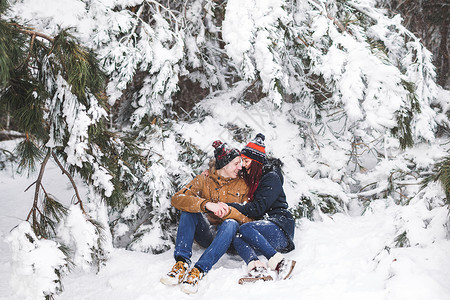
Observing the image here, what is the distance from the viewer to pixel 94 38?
356cm

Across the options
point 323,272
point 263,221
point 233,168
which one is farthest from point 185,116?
point 323,272

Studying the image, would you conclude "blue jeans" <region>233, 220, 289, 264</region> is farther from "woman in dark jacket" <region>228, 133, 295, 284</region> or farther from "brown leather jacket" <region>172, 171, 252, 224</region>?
"brown leather jacket" <region>172, 171, 252, 224</region>

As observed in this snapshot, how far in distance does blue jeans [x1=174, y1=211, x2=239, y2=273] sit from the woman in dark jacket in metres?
0.12

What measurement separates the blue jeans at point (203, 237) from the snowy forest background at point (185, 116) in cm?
54

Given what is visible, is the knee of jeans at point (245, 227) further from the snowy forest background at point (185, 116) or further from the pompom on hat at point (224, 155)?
the snowy forest background at point (185, 116)

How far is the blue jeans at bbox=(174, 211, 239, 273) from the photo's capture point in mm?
2885

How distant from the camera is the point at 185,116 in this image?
4.93 m

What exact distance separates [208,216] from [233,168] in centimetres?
53

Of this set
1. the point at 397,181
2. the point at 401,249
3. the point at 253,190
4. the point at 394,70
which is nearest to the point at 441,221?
the point at 401,249

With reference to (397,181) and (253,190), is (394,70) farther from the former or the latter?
(397,181)

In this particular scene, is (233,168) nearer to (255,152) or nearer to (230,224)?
(255,152)

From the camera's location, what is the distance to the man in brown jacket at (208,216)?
2.83 metres

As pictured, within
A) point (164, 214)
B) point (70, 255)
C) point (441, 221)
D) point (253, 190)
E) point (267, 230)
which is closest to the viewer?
point (70, 255)

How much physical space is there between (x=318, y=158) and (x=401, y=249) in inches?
92.8
